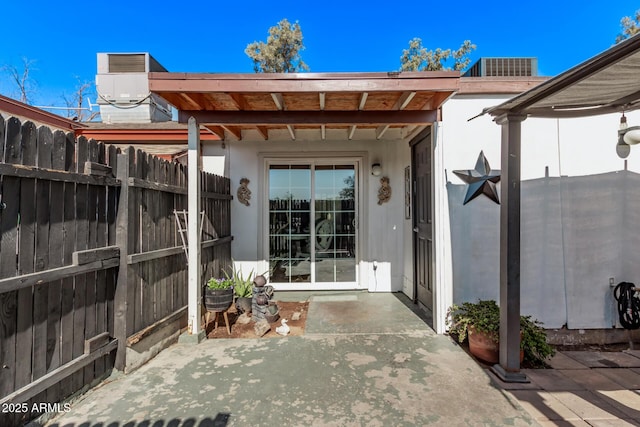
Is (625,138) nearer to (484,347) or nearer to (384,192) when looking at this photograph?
(484,347)

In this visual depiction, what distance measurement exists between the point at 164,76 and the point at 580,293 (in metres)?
4.45

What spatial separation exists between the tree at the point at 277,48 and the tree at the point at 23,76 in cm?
748

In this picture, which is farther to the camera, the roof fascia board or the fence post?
the roof fascia board

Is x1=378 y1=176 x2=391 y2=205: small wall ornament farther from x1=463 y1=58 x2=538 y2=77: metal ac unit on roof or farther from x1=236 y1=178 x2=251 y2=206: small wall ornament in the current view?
x1=463 y1=58 x2=538 y2=77: metal ac unit on roof

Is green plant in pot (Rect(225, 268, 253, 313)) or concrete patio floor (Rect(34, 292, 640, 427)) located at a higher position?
green plant in pot (Rect(225, 268, 253, 313))

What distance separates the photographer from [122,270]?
2.46m

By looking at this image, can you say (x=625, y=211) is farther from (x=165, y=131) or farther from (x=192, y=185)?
(x=165, y=131)

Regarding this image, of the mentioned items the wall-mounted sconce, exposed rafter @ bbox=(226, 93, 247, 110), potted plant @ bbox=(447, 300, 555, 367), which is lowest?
potted plant @ bbox=(447, 300, 555, 367)

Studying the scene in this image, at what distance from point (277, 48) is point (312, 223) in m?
11.1

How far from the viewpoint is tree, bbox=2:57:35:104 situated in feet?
34.9

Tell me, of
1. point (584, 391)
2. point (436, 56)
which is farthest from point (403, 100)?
point (436, 56)

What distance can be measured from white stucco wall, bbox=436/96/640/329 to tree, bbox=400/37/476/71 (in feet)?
41.4

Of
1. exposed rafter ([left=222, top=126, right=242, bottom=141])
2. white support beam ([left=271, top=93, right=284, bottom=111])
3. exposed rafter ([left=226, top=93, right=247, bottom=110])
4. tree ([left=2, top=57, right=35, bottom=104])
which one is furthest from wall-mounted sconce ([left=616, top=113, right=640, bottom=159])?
tree ([left=2, top=57, right=35, bottom=104])

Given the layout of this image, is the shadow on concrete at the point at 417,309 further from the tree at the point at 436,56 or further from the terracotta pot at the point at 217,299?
the tree at the point at 436,56
